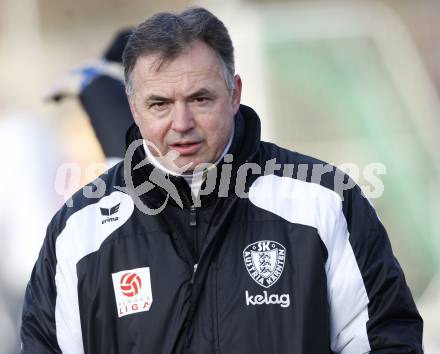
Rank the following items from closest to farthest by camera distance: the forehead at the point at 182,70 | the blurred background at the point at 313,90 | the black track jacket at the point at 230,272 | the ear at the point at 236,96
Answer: the black track jacket at the point at 230,272
the forehead at the point at 182,70
the ear at the point at 236,96
the blurred background at the point at 313,90

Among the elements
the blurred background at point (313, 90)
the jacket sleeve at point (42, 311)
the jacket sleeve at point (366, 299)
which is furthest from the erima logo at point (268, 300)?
the blurred background at point (313, 90)

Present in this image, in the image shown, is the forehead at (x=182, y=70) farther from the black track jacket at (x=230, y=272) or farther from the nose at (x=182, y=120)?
the black track jacket at (x=230, y=272)

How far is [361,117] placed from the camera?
7656 mm

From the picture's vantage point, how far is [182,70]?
8.72 feet

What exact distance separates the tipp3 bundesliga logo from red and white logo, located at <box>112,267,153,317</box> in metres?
0.25

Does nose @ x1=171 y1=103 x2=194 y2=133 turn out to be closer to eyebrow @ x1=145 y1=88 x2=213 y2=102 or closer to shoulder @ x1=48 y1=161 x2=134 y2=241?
eyebrow @ x1=145 y1=88 x2=213 y2=102

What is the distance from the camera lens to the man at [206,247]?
2.55 metres

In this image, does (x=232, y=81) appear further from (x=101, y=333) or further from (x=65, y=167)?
(x=65, y=167)

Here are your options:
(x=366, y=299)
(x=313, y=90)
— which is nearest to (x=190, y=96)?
(x=366, y=299)

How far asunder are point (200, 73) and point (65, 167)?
13.5 ft

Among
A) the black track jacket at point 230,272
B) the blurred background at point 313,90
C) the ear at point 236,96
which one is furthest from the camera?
the blurred background at point 313,90

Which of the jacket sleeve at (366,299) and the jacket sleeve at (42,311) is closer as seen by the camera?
the jacket sleeve at (366,299)

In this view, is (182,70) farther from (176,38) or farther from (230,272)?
(230,272)

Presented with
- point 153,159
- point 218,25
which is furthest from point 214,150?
point 218,25
